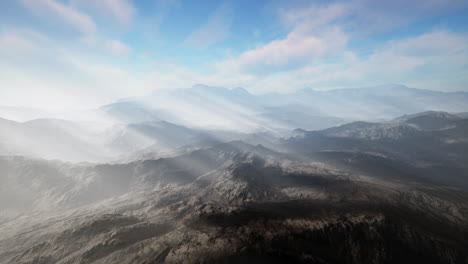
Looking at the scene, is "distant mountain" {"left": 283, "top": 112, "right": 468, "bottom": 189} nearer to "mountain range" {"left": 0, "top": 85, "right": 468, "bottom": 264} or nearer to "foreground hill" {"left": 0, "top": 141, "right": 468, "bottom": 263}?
"mountain range" {"left": 0, "top": 85, "right": 468, "bottom": 264}

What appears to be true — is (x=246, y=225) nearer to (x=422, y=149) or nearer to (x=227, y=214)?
(x=227, y=214)

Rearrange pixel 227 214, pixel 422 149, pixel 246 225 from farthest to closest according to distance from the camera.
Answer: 1. pixel 422 149
2. pixel 227 214
3. pixel 246 225

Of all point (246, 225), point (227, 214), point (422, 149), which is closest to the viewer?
point (246, 225)

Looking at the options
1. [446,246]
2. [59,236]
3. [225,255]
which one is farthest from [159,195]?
[446,246]

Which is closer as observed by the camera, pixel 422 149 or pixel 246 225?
pixel 246 225

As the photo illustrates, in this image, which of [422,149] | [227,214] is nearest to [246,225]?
[227,214]

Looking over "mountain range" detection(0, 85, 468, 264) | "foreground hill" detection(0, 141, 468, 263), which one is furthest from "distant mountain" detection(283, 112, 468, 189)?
"foreground hill" detection(0, 141, 468, 263)

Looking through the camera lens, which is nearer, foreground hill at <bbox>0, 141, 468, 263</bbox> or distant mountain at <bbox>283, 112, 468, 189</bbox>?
foreground hill at <bbox>0, 141, 468, 263</bbox>

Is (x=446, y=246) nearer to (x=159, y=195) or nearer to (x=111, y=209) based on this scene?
(x=159, y=195)

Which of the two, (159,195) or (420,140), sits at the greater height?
(420,140)
